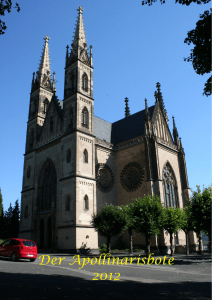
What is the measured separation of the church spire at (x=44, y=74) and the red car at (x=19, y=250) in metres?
28.3

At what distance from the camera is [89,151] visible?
30984mm

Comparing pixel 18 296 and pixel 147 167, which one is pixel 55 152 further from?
pixel 18 296

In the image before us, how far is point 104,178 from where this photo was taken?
1335 inches

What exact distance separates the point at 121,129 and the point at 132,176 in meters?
9.20

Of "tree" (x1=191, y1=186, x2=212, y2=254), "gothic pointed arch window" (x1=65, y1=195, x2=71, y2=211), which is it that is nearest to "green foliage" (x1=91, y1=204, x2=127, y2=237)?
"gothic pointed arch window" (x1=65, y1=195, x2=71, y2=211)

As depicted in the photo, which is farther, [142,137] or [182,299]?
[142,137]

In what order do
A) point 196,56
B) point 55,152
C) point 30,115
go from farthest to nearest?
1. point 30,115
2. point 55,152
3. point 196,56

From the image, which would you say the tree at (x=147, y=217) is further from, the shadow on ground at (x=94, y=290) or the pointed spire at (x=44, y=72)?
the pointed spire at (x=44, y=72)

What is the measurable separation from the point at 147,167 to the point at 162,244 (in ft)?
28.4

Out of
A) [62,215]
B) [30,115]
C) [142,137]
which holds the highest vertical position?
[30,115]

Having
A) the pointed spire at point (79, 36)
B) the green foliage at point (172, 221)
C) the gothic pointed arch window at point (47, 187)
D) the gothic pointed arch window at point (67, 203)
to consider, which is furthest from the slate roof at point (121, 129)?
the green foliage at point (172, 221)

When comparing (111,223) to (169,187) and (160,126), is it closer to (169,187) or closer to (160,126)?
(169,187)

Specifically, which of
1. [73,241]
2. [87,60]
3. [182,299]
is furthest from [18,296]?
[87,60]

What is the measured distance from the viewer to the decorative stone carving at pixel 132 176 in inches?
1289
